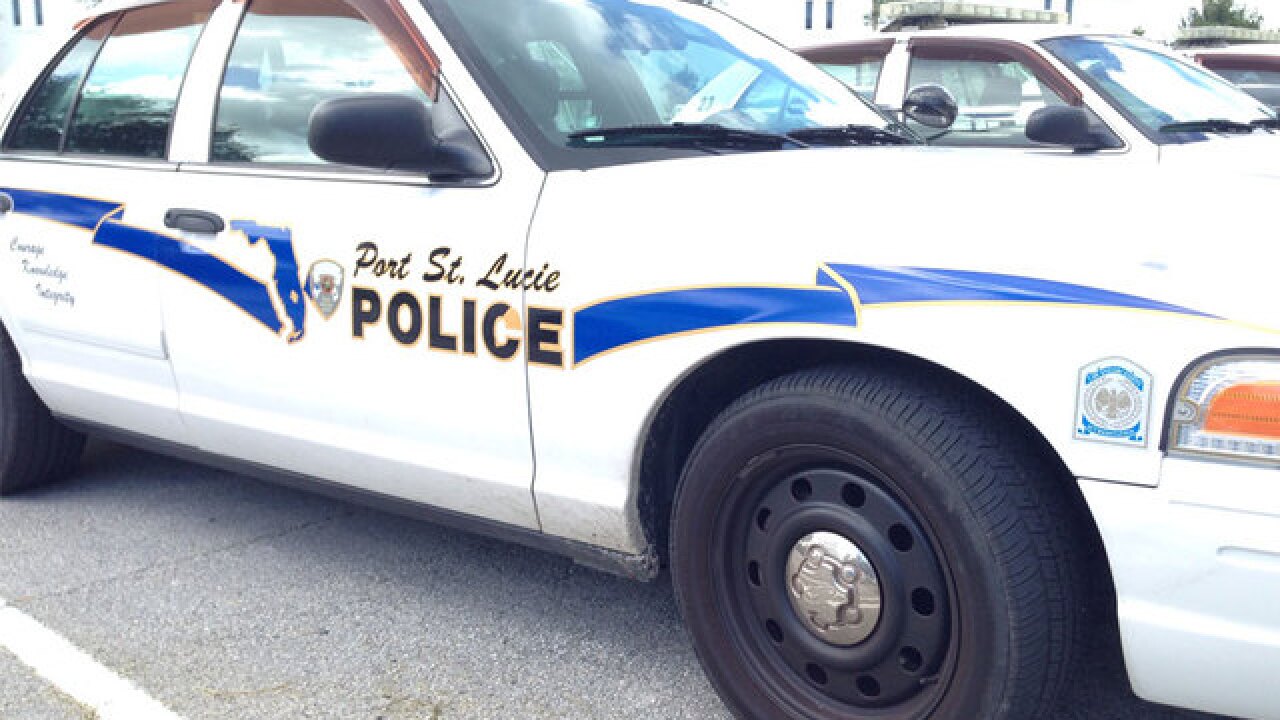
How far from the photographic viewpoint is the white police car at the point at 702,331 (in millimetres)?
1878

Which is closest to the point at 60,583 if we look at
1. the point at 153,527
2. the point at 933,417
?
the point at 153,527

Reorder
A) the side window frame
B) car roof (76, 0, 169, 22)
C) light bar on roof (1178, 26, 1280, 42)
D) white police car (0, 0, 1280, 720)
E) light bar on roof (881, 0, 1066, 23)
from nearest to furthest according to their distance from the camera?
white police car (0, 0, 1280, 720) → car roof (76, 0, 169, 22) → the side window frame → light bar on roof (881, 0, 1066, 23) → light bar on roof (1178, 26, 1280, 42)

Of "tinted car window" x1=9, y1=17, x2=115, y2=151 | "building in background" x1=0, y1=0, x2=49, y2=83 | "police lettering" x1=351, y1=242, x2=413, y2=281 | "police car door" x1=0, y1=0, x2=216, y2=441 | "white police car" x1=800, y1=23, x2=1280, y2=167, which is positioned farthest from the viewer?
"building in background" x1=0, y1=0, x2=49, y2=83

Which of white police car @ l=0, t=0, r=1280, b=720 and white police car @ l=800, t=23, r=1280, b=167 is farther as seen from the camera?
white police car @ l=800, t=23, r=1280, b=167

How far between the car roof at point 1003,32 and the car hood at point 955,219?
134 inches

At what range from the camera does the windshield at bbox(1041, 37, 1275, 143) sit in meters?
5.38

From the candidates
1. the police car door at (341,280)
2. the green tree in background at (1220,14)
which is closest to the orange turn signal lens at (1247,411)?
the police car door at (341,280)

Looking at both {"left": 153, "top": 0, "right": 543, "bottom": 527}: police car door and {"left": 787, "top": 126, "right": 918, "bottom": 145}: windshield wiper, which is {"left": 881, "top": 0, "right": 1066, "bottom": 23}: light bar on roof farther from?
{"left": 153, "top": 0, "right": 543, "bottom": 527}: police car door

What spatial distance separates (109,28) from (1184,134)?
4230 millimetres

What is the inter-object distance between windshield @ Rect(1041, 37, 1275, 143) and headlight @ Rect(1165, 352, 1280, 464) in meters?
3.77

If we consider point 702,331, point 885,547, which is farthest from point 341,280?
point 885,547

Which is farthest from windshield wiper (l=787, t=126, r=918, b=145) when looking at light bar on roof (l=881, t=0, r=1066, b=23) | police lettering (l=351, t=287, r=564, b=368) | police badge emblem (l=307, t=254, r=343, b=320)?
light bar on roof (l=881, t=0, r=1066, b=23)

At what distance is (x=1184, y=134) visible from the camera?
208 inches

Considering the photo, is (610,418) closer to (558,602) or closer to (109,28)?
(558,602)
